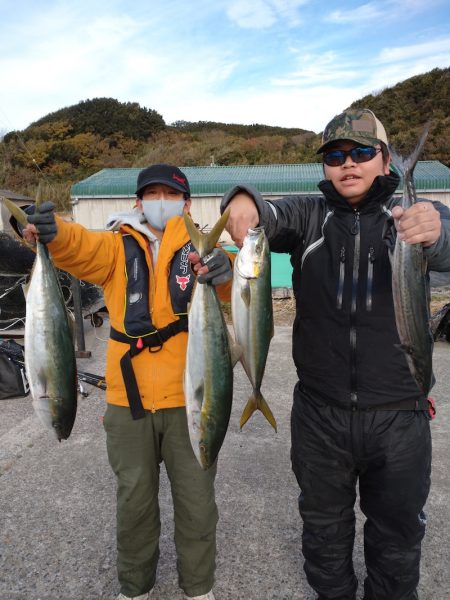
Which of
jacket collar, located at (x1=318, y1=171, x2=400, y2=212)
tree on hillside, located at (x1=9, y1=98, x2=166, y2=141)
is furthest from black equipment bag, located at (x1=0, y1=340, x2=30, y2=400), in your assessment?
tree on hillside, located at (x1=9, y1=98, x2=166, y2=141)

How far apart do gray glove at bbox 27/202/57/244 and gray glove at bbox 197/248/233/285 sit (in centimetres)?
75

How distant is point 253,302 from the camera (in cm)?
203

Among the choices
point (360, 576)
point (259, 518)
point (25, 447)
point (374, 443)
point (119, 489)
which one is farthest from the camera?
point (25, 447)

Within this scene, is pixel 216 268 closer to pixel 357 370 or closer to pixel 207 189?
→ pixel 357 370

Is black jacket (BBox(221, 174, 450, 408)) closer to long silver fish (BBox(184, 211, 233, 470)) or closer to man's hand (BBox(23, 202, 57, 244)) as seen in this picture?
long silver fish (BBox(184, 211, 233, 470))

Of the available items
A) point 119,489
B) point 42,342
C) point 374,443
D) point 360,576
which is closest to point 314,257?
point 374,443

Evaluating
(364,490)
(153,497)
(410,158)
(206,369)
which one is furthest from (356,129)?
(153,497)

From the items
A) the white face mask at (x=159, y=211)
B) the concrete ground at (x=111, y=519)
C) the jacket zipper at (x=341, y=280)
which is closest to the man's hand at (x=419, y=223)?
the jacket zipper at (x=341, y=280)

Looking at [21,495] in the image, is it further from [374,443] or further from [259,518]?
[374,443]

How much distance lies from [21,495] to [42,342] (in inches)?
83.1

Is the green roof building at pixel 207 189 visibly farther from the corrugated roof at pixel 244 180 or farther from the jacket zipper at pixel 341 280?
the jacket zipper at pixel 341 280

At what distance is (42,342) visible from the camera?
7.29 ft

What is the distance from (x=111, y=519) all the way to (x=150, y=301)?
1.83 meters

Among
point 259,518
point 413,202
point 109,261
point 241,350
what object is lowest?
point 259,518
